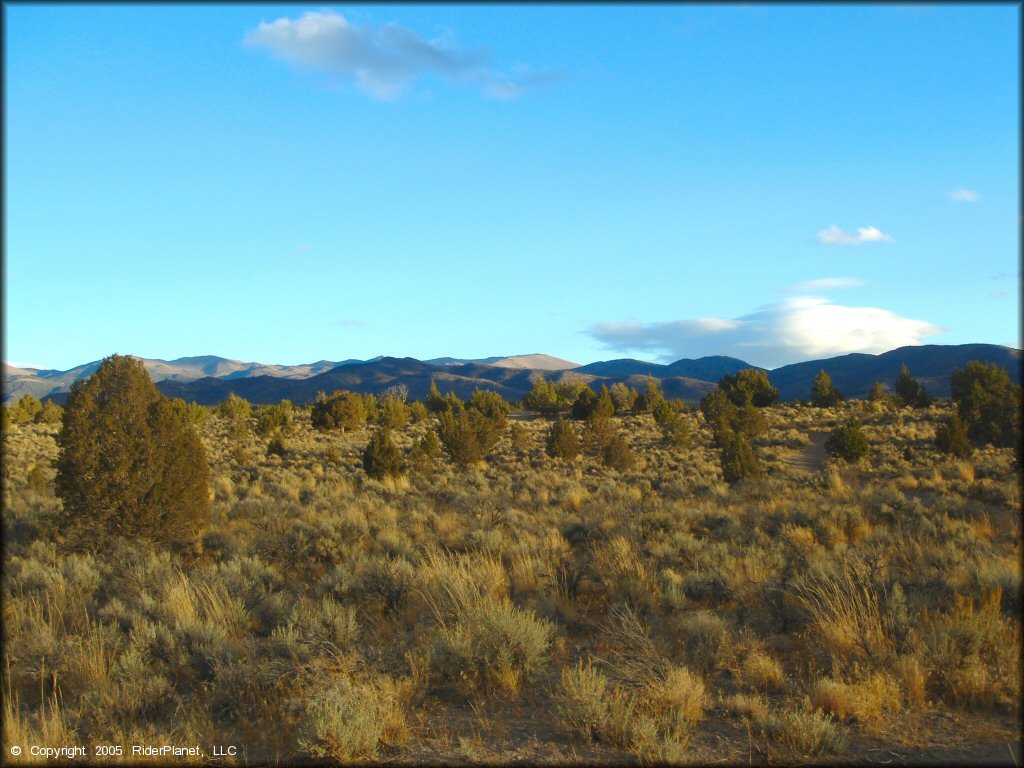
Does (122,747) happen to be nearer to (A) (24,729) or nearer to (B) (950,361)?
(A) (24,729)

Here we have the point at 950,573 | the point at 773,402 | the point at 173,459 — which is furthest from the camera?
the point at 773,402

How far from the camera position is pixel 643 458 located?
101 feet

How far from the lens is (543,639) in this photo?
549 cm

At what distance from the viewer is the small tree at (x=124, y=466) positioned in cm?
1034

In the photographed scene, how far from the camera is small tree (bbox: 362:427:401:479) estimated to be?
848 inches

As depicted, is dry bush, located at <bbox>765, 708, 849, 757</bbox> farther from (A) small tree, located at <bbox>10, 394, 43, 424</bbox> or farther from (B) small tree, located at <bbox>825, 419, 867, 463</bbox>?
(A) small tree, located at <bbox>10, 394, 43, 424</bbox>

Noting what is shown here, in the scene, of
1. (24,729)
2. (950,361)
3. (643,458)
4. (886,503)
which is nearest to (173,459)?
(24,729)

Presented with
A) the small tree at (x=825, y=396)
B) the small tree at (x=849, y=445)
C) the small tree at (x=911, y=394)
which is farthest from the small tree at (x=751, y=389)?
the small tree at (x=849, y=445)

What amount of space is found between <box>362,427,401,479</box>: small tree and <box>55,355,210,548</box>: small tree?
33.7ft

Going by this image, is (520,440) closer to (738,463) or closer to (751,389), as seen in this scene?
(738,463)

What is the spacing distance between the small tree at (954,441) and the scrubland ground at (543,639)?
18.0 metres

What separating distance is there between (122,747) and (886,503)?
40.6 feet

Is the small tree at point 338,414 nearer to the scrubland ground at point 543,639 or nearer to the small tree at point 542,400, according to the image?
the small tree at point 542,400

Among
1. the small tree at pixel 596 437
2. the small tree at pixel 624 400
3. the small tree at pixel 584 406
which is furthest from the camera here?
the small tree at pixel 624 400
